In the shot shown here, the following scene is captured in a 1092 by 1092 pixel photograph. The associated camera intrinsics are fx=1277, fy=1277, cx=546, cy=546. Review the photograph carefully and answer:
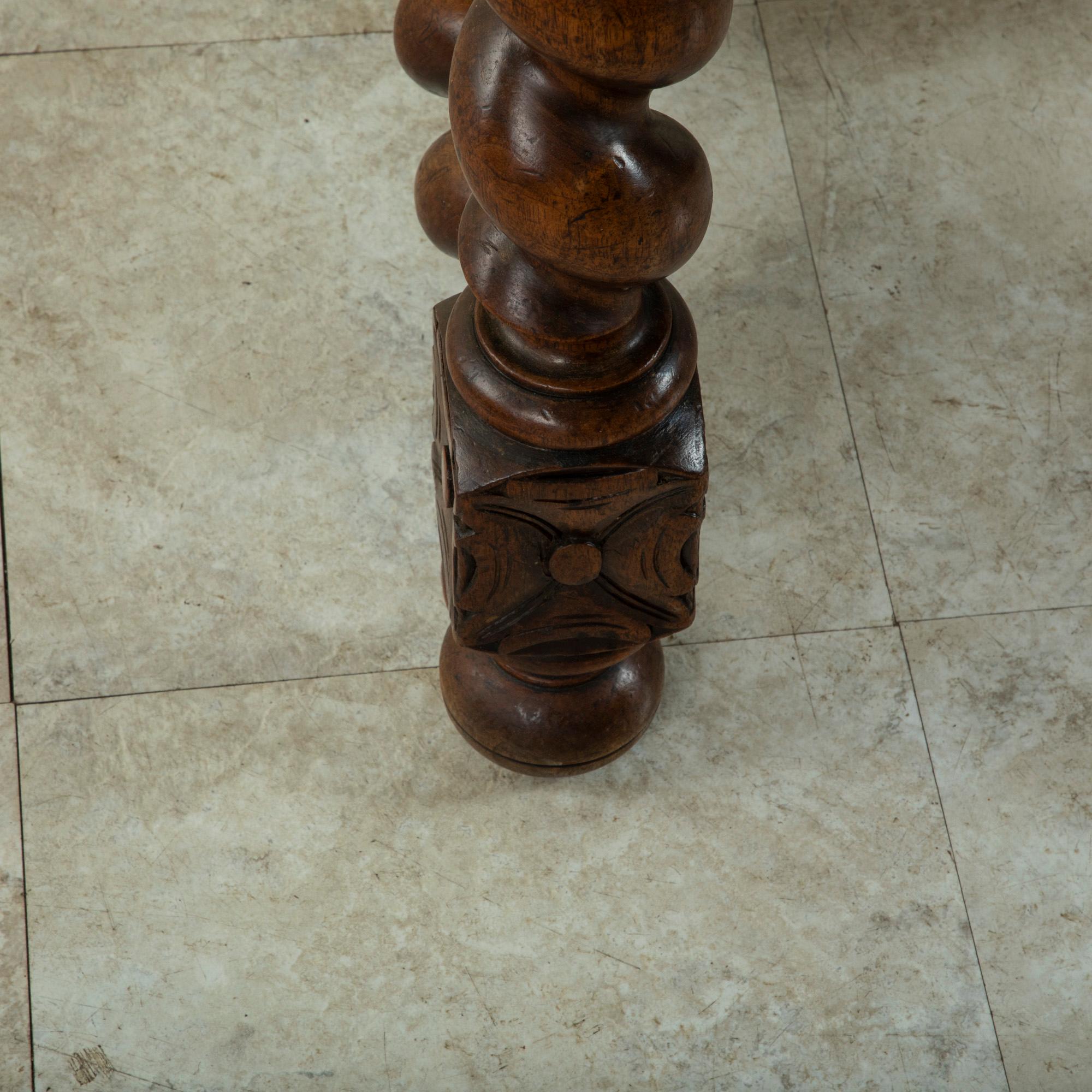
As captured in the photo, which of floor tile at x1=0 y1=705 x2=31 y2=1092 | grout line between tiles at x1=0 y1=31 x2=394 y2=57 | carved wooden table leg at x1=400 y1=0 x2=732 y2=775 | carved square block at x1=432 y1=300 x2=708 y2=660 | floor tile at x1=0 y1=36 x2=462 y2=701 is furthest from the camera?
grout line between tiles at x1=0 y1=31 x2=394 y2=57

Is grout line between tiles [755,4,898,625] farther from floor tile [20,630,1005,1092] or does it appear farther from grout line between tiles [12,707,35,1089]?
grout line between tiles [12,707,35,1089]

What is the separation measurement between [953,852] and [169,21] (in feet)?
5.27

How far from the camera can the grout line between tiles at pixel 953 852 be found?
1307mm

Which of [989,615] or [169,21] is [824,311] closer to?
[989,615]

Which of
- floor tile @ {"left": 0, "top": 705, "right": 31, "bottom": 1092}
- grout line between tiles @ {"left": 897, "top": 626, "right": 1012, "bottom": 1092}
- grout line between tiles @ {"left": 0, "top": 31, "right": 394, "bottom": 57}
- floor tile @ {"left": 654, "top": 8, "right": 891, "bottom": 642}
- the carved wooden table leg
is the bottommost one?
floor tile @ {"left": 0, "top": 705, "right": 31, "bottom": 1092}

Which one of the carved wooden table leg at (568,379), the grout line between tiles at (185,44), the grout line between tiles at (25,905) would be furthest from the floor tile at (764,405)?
the grout line between tiles at (25,905)

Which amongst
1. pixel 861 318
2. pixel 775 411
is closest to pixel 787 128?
pixel 861 318

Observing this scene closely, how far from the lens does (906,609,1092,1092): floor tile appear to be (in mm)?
1316

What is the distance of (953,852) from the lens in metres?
1.40

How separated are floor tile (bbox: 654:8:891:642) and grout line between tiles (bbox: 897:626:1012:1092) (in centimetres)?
7

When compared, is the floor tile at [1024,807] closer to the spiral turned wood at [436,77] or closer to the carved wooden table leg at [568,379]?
the carved wooden table leg at [568,379]

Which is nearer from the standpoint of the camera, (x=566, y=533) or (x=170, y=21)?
(x=566, y=533)

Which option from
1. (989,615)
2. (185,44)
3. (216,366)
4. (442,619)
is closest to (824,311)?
(989,615)

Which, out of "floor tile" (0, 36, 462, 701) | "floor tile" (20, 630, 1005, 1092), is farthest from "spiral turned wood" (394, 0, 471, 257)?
"floor tile" (20, 630, 1005, 1092)
